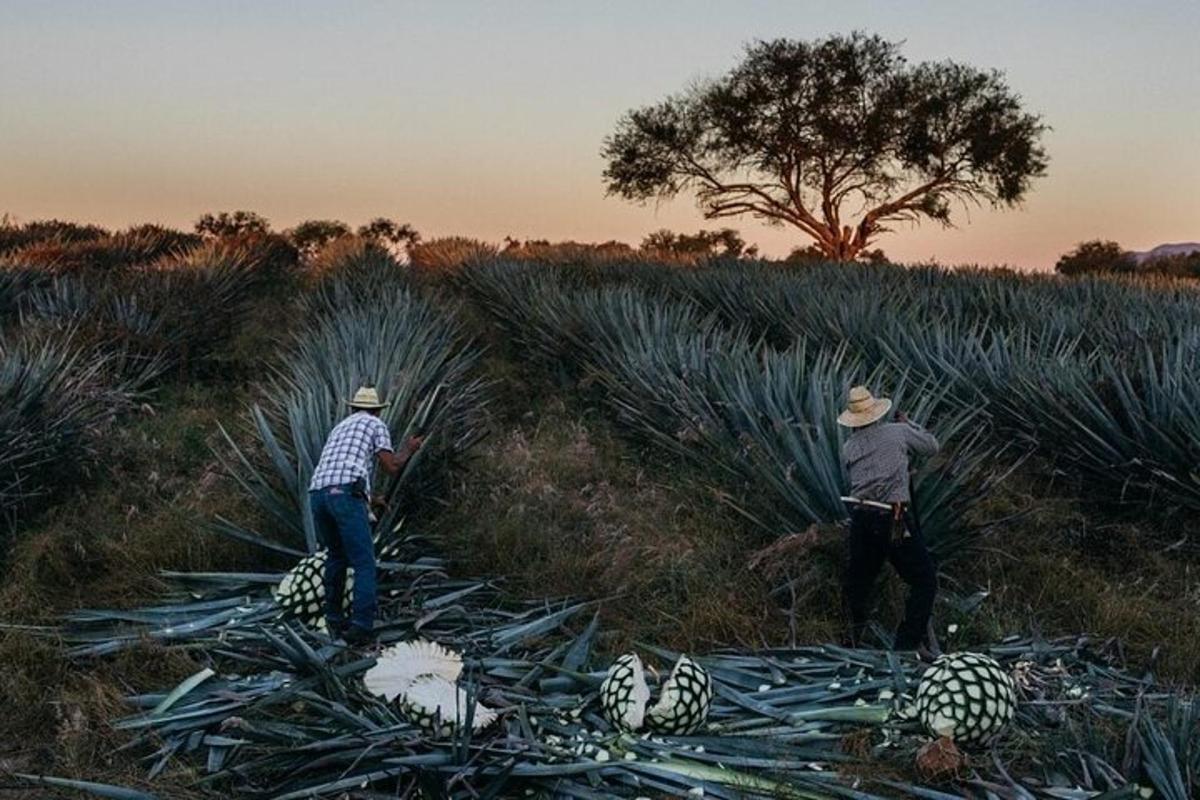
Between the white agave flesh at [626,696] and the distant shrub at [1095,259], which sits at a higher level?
the distant shrub at [1095,259]

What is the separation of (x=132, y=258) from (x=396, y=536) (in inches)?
975

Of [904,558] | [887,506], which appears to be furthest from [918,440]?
[904,558]

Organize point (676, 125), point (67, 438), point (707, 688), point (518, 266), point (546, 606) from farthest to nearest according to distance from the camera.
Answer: point (676, 125), point (518, 266), point (67, 438), point (546, 606), point (707, 688)

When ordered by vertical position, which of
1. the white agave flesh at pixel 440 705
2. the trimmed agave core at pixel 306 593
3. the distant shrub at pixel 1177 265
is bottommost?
the white agave flesh at pixel 440 705

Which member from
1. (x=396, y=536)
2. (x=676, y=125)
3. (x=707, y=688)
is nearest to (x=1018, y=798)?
(x=707, y=688)

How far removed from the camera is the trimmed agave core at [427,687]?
4.67m

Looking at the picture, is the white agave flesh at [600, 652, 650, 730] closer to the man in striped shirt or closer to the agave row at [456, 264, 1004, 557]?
the man in striped shirt

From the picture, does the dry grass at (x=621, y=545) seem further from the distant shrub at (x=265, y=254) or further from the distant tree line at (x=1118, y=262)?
the distant tree line at (x=1118, y=262)

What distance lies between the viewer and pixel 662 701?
478 centimetres

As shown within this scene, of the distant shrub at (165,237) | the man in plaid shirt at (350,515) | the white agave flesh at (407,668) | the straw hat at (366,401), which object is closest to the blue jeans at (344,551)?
the man in plaid shirt at (350,515)

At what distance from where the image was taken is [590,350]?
13.5 metres

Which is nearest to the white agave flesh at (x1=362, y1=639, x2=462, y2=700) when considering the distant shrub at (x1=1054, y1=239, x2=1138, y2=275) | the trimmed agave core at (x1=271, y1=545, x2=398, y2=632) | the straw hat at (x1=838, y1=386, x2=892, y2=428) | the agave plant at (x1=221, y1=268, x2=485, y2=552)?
the trimmed agave core at (x1=271, y1=545, x2=398, y2=632)

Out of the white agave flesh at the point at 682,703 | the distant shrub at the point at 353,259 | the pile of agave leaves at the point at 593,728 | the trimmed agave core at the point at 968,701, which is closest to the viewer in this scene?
the pile of agave leaves at the point at 593,728

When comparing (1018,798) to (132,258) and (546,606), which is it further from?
(132,258)
